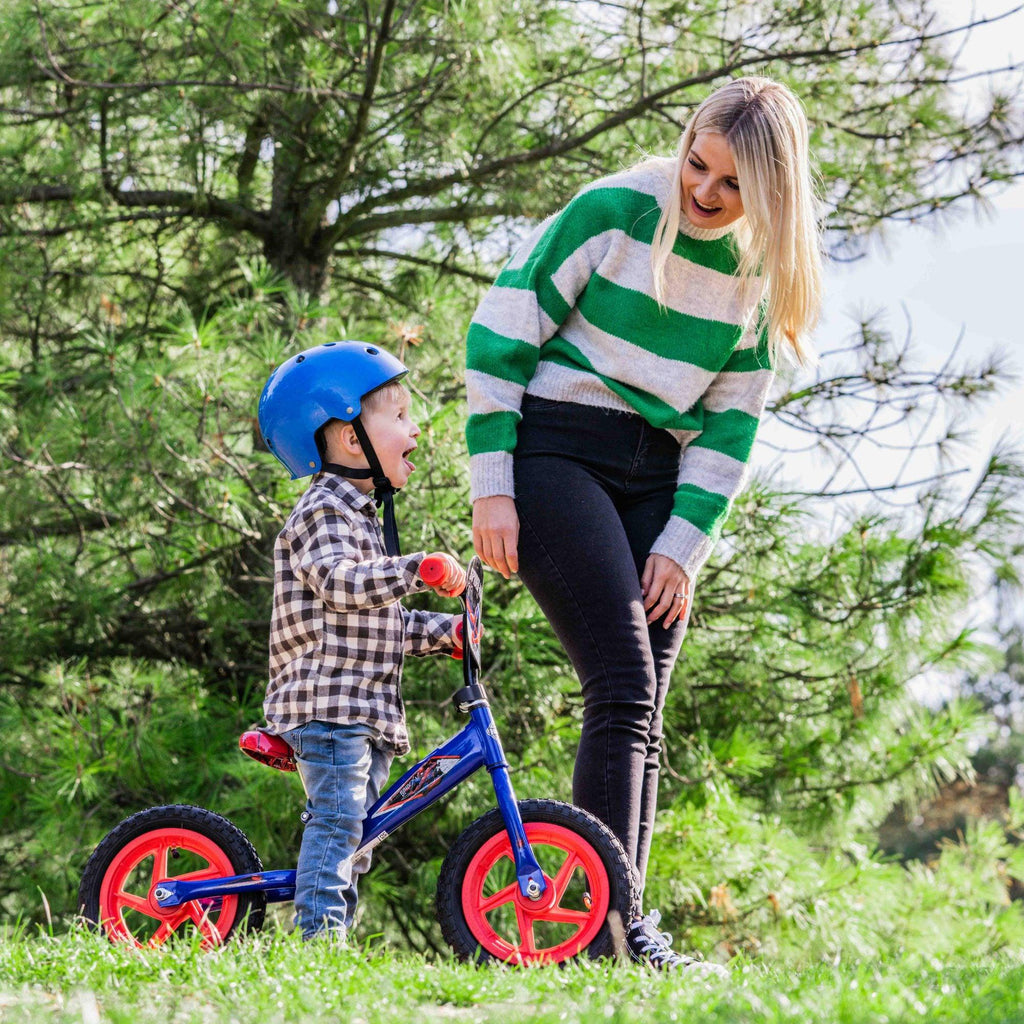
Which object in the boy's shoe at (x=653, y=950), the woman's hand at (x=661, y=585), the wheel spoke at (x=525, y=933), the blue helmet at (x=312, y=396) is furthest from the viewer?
the blue helmet at (x=312, y=396)

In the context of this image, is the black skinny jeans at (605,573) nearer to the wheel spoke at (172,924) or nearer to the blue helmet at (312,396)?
the blue helmet at (312,396)

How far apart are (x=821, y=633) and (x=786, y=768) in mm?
729

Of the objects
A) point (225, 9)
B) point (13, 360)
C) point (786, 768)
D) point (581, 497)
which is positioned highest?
point (225, 9)

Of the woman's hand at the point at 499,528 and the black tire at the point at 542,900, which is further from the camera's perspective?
the woman's hand at the point at 499,528

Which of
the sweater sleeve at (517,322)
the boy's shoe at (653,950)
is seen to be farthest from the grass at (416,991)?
the sweater sleeve at (517,322)

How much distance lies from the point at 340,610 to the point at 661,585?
1.96 ft

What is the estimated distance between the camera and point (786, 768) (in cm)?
487

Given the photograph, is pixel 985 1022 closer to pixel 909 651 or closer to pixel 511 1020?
pixel 511 1020

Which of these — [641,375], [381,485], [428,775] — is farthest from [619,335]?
[428,775]

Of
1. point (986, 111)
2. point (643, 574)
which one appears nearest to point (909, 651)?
point (986, 111)

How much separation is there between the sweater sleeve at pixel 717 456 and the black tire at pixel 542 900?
1.78ft

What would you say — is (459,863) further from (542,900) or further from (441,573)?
(441,573)

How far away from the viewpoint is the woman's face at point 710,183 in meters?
2.22

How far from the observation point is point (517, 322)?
2264 millimetres
